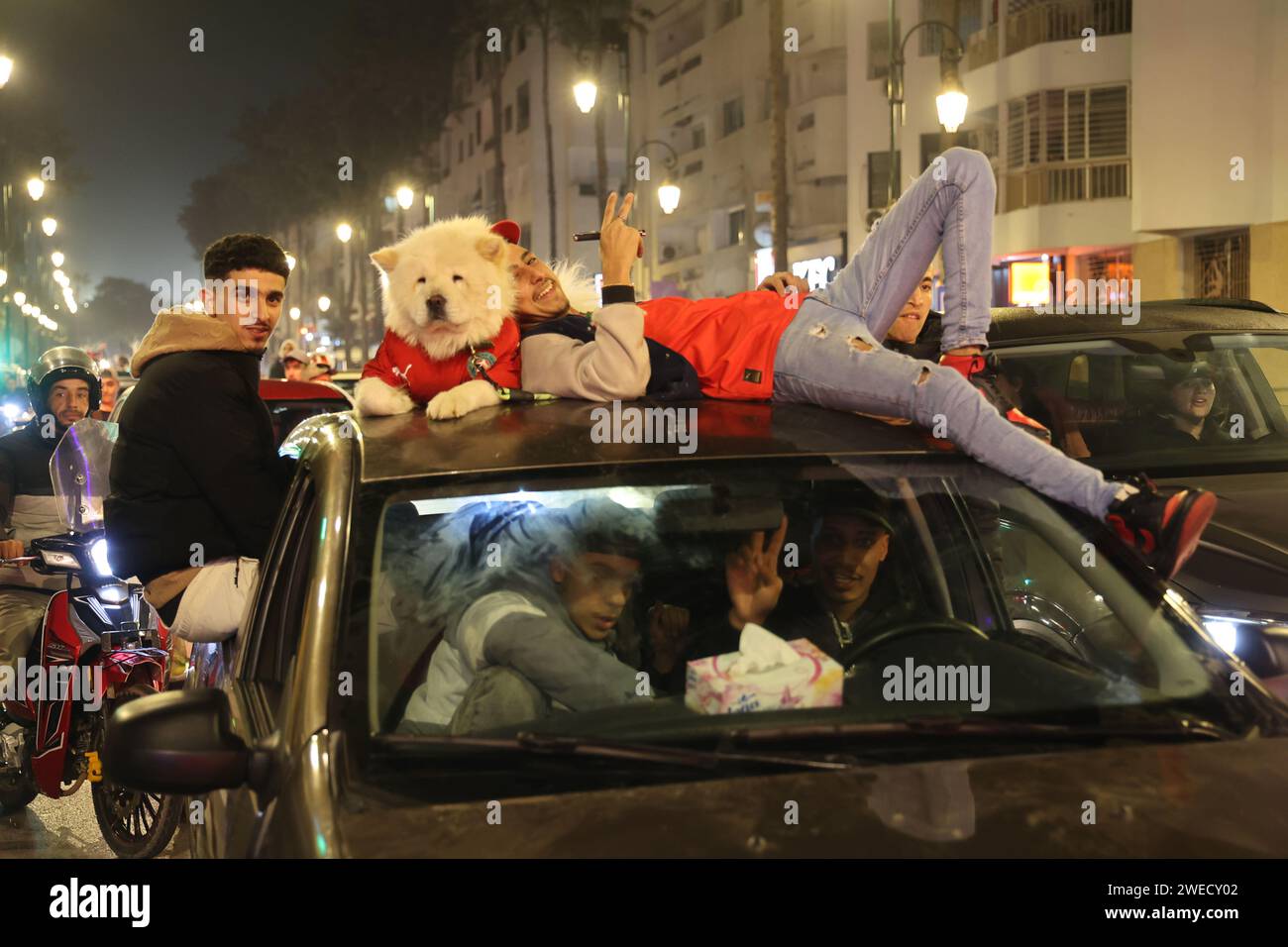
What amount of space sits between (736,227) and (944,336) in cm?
5098

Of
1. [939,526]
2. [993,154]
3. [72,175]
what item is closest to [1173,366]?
[939,526]

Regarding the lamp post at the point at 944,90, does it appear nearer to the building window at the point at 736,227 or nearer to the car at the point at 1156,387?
the car at the point at 1156,387

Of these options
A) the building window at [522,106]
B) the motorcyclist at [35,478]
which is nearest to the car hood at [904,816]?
the motorcyclist at [35,478]

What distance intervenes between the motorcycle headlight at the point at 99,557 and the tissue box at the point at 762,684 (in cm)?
432

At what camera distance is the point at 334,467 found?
340 cm

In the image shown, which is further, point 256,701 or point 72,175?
point 72,175

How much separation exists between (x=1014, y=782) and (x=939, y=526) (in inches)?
57.9

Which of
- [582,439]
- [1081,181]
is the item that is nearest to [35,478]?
[582,439]

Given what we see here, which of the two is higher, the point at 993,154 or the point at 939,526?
the point at 993,154

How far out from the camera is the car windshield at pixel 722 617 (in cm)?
308

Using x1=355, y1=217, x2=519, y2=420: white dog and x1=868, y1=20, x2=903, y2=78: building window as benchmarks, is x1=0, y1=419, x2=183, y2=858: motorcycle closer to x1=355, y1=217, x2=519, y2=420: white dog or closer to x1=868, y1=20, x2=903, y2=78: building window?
x1=355, y1=217, x2=519, y2=420: white dog

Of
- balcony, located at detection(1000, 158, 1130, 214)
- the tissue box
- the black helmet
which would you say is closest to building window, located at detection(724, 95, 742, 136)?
balcony, located at detection(1000, 158, 1130, 214)
